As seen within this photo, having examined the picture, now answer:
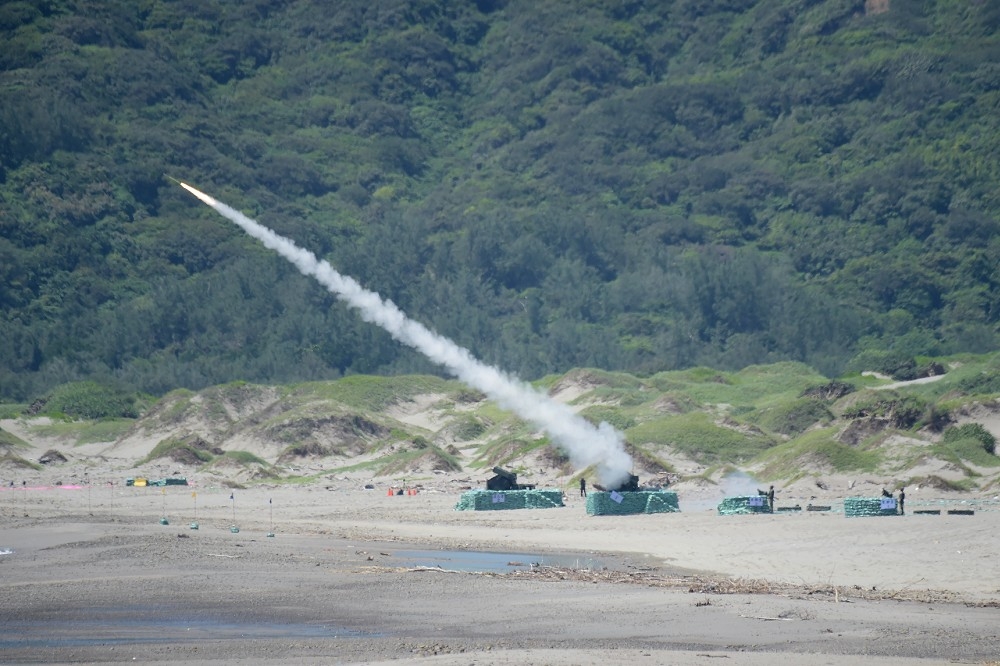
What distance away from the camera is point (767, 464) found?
71938 millimetres

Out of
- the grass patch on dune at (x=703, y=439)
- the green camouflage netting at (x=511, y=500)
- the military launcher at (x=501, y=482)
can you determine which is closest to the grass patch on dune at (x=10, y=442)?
the grass patch on dune at (x=703, y=439)

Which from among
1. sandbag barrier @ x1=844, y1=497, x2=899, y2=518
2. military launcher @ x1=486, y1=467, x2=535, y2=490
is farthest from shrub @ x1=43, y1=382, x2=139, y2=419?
sandbag barrier @ x1=844, y1=497, x2=899, y2=518

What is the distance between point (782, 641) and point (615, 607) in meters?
4.94

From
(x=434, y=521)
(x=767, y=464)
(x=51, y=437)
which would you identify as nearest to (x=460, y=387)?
(x=51, y=437)

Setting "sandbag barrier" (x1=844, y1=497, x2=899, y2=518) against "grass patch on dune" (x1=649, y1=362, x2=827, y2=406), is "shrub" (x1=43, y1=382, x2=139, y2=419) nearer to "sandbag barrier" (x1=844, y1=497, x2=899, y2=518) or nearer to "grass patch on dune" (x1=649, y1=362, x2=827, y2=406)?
"grass patch on dune" (x1=649, y1=362, x2=827, y2=406)

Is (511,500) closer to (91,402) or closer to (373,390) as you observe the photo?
(373,390)

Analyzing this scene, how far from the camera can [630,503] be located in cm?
5550

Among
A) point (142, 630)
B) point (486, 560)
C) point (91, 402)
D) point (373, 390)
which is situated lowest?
point (142, 630)

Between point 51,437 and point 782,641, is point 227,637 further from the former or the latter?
point 51,437

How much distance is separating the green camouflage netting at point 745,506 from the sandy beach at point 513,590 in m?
0.62

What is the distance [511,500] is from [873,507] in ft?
51.1

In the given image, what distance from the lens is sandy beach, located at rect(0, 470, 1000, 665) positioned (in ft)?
90.8

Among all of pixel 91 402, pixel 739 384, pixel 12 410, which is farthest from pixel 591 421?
pixel 12 410

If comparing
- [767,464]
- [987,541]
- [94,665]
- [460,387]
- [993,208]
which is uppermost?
[993,208]
